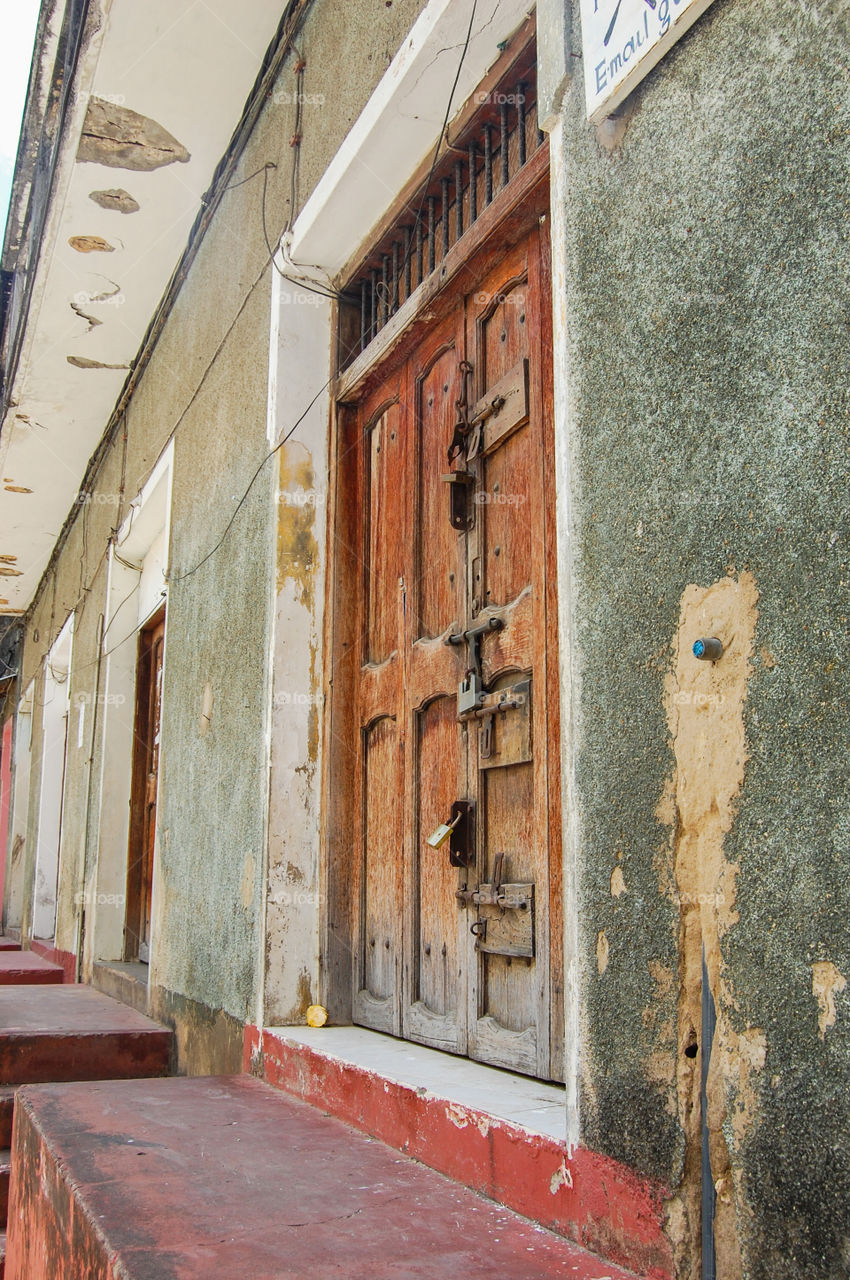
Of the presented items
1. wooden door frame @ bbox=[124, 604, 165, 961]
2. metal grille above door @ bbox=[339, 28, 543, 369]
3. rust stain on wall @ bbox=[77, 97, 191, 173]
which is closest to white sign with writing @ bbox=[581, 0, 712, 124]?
metal grille above door @ bbox=[339, 28, 543, 369]

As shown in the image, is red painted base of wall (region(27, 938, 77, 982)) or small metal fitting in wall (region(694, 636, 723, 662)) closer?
small metal fitting in wall (region(694, 636, 723, 662))

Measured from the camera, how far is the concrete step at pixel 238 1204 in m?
1.65

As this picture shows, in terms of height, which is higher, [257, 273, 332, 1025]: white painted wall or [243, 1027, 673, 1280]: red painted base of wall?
[257, 273, 332, 1025]: white painted wall

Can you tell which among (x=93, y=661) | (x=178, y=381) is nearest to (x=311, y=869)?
(x=178, y=381)

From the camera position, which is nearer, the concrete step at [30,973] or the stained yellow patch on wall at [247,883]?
the stained yellow patch on wall at [247,883]

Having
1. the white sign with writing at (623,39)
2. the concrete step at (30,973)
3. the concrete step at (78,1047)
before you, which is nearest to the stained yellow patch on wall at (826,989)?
the white sign with writing at (623,39)

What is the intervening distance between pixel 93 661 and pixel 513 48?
6.36 m

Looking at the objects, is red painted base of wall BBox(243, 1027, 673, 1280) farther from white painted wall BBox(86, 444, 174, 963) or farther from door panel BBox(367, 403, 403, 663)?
white painted wall BBox(86, 444, 174, 963)

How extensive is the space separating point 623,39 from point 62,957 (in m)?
7.93

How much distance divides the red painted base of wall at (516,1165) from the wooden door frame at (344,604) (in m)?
0.51

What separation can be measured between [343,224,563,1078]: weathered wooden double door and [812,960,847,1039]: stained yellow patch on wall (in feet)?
3.56

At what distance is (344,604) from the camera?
11.8ft

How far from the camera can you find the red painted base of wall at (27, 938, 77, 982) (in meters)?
7.70

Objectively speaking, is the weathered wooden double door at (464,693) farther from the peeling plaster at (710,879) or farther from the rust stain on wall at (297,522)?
the peeling plaster at (710,879)
